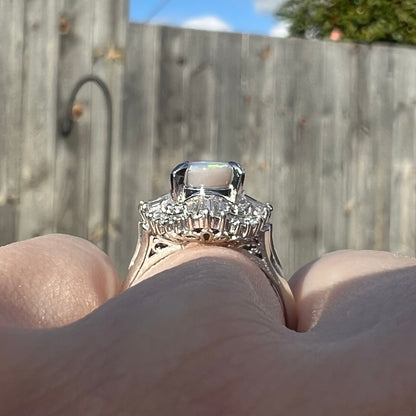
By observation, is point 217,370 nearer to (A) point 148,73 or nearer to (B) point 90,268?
(B) point 90,268

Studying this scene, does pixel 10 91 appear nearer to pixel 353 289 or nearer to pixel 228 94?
pixel 228 94

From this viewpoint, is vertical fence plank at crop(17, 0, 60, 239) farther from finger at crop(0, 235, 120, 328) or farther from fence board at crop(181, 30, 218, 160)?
finger at crop(0, 235, 120, 328)

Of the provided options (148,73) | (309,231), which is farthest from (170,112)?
(309,231)

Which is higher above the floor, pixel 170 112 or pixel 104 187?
pixel 170 112

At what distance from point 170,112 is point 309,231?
70cm

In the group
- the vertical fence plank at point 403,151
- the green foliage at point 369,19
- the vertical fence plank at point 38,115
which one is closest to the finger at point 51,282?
the vertical fence plank at point 38,115

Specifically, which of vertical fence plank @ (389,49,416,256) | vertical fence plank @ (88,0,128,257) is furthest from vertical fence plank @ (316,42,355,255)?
vertical fence plank @ (88,0,128,257)

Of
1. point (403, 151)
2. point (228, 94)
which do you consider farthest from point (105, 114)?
point (403, 151)

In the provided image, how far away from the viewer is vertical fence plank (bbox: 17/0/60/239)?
6.67 feet

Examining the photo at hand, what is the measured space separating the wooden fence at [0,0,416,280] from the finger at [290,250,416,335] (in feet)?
4.73

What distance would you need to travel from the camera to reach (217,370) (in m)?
0.33

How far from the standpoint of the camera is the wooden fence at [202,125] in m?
2.04

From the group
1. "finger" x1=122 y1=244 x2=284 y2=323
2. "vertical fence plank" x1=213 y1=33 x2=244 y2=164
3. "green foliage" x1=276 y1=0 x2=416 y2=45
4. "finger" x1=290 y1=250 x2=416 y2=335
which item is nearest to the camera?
"finger" x1=290 y1=250 x2=416 y2=335

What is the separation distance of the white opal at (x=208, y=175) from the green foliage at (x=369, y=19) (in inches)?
125
